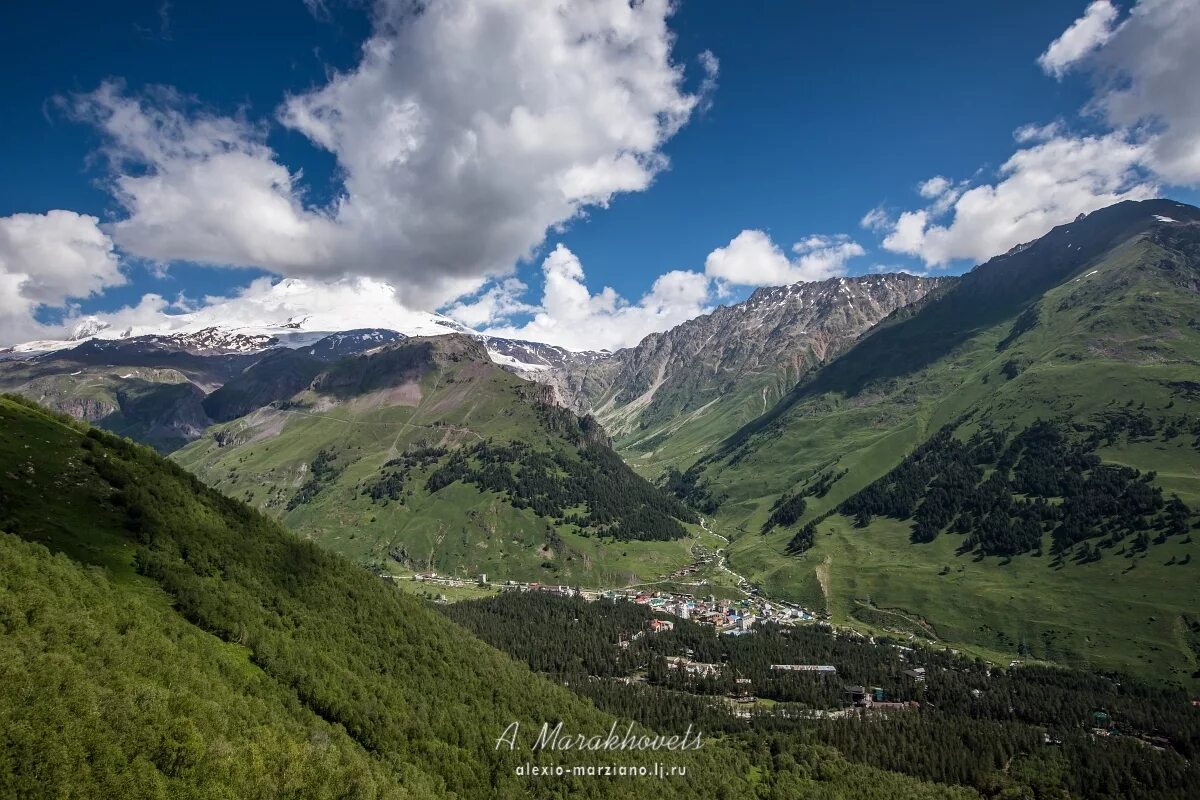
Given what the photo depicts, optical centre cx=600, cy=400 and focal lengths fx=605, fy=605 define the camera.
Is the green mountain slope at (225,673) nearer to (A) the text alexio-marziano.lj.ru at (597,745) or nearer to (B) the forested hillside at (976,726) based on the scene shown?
(A) the text alexio-marziano.lj.ru at (597,745)

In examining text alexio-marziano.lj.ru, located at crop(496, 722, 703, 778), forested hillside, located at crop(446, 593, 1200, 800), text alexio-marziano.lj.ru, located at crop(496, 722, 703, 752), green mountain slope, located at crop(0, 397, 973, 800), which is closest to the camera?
green mountain slope, located at crop(0, 397, 973, 800)

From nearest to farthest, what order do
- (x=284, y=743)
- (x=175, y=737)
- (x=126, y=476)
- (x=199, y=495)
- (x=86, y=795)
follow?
(x=86, y=795)
(x=175, y=737)
(x=284, y=743)
(x=126, y=476)
(x=199, y=495)

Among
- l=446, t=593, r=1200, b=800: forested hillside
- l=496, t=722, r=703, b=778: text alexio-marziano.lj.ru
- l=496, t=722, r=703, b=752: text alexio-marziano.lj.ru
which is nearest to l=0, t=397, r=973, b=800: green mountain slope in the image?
l=496, t=722, r=703, b=778: text alexio-marziano.lj.ru

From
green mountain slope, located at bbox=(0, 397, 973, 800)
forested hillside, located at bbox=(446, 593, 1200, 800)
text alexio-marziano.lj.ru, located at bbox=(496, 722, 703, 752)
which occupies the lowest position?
forested hillside, located at bbox=(446, 593, 1200, 800)

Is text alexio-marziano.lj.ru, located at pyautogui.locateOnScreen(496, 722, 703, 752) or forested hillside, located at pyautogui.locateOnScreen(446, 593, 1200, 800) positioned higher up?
text alexio-marziano.lj.ru, located at pyautogui.locateOnScreen(496, 722, 703, 752)

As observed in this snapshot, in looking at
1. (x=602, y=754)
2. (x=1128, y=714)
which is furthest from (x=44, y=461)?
(x=1128, y=714)

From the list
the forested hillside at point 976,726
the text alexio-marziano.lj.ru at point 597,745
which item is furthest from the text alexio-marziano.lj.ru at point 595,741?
the forested hillside at point 976,726

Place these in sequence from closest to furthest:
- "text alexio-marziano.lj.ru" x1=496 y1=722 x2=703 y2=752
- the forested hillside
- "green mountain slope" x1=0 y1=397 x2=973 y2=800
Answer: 1. "green mountain slope" x1=0 y1=397 x2=973 y2=800
2. "text alexio-marziano.lj.ru" x1=496 y1=722 x2=703 y2=752
3. the forested hillside

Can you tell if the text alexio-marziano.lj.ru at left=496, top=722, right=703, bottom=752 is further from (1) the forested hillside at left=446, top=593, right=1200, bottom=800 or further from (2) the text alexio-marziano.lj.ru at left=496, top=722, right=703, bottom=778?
(1) the forested hillside at left=446, top=593, right=1200, bottom=800

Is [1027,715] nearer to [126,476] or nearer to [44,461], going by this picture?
[126,476]
